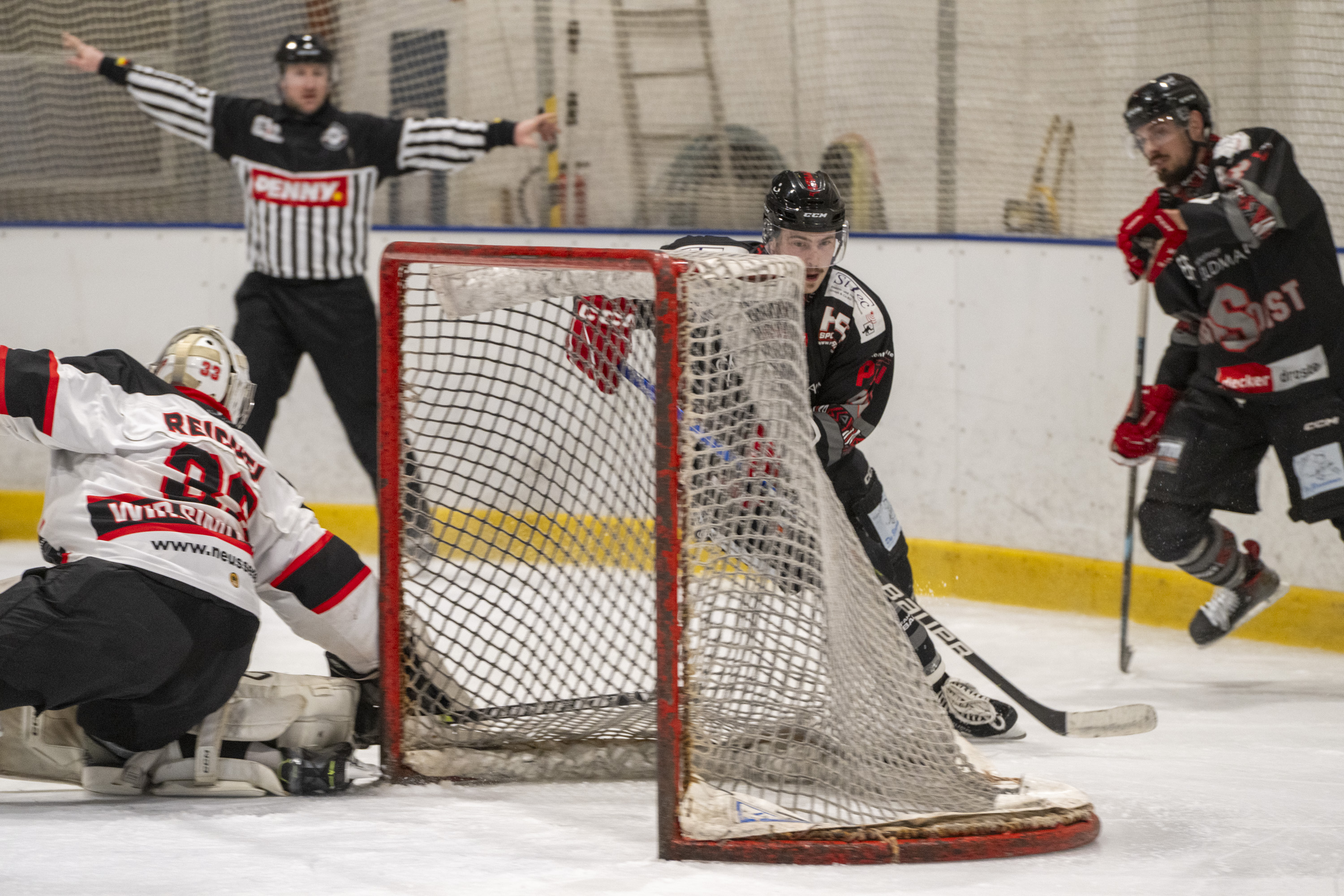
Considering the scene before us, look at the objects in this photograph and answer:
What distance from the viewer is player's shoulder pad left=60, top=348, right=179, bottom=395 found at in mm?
2301

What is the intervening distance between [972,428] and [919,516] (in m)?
0.31

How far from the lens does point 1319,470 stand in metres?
3.23

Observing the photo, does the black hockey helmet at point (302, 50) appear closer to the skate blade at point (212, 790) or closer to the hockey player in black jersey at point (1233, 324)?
the hockey player in black jersey at point (1233, 324)

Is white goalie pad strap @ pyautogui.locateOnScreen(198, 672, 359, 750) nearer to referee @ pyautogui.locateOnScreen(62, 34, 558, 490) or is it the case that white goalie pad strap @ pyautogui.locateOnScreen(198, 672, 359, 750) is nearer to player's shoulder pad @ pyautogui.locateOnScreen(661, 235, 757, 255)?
player's shoulder pad @ pyautogui.locateOnScreen(661, 235, 757, 255)

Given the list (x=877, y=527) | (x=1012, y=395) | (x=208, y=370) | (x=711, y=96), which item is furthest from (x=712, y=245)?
(x=711, y=96)

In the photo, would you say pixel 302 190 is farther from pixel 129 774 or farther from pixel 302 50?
pixel 129 774

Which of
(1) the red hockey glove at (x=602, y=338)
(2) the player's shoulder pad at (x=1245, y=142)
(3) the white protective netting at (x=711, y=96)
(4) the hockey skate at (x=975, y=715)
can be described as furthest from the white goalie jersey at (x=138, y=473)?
(3) the white protective netting at (x=711, y=96)

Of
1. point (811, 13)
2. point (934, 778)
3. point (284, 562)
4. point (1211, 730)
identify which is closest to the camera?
point (934, 778)

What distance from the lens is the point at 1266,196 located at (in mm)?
3117

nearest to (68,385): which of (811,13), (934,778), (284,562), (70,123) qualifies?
(284,562)

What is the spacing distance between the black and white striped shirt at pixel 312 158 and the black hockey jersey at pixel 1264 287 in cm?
215

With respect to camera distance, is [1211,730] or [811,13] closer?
[1211,730]

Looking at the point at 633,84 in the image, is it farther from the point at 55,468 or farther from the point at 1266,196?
the point at 55,468

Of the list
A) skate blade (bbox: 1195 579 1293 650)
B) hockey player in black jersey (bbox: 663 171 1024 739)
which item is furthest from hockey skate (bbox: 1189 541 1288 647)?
hockey player in black jersey (bbox: 663 171 1024 739)
